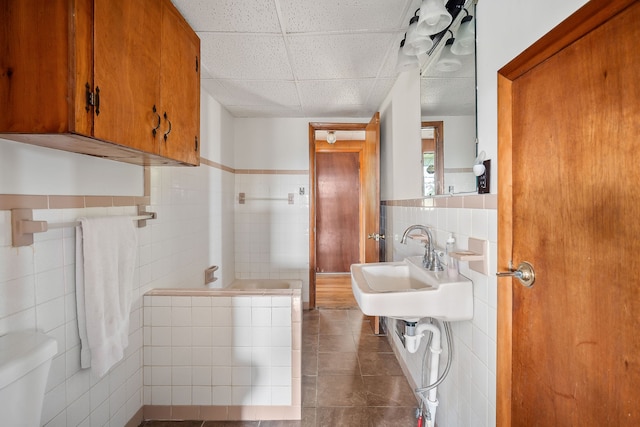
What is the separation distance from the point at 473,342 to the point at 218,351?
1.34 m

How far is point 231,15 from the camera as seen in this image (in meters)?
1.61

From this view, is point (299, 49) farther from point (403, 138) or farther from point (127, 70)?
point (127, 70)

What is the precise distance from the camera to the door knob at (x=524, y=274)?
3.08 feet

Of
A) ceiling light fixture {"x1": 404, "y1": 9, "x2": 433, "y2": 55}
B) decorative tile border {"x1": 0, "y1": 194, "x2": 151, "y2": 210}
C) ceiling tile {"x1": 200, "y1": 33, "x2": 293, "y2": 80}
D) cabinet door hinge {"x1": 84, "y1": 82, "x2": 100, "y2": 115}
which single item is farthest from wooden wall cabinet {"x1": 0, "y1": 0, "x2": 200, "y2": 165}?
ceiling light fixture {"x1": 404, "y1": 9, "x2": 433, "y2": 55}

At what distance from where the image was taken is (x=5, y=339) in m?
1.00

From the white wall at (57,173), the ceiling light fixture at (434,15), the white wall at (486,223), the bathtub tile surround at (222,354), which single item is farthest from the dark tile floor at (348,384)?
the ceiling light fixture at (434,15)

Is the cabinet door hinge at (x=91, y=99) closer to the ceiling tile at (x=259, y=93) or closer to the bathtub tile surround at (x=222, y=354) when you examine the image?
the bathtub tile surround at (x=222, y=354)

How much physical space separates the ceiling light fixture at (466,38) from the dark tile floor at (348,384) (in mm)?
1984

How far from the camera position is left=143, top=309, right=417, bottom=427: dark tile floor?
1.78 meters

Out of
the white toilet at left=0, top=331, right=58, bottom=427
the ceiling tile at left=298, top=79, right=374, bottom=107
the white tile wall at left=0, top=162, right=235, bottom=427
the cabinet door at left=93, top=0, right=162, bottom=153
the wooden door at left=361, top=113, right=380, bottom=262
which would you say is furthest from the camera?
the wooden door at left=361, top=113, right=380, bottom=262

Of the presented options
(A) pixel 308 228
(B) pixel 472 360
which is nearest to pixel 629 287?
(B) pixel 472 360

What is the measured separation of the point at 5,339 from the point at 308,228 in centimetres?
272

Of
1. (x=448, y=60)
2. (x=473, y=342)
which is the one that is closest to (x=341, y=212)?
(x=448, y=60)

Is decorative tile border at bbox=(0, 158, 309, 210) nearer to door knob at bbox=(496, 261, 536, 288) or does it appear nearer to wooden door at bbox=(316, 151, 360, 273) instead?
door knob at bbox=(496, 261, 536, 288)
